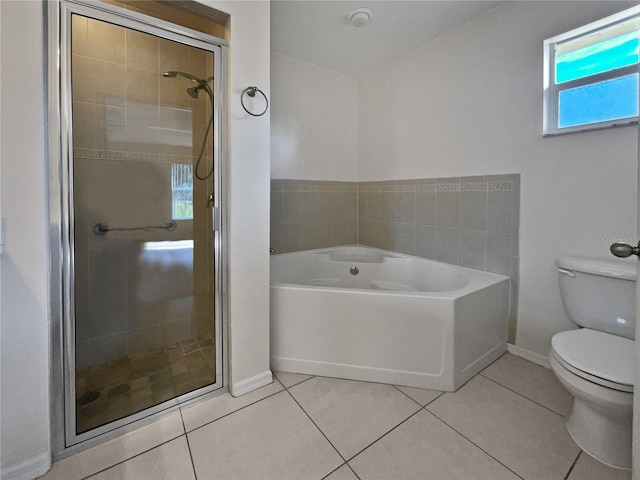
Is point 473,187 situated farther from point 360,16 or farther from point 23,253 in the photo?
point 23,253

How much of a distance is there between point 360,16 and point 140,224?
2021 mm

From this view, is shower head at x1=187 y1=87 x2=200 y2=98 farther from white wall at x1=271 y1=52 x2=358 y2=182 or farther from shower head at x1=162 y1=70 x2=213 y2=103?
white wall at x1=271 y1=52 x2=358 y2=182

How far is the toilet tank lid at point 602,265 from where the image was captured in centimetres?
139

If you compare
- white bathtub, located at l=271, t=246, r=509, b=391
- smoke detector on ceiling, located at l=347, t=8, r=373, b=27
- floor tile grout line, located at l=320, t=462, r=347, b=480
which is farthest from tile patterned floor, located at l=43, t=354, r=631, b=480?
smoke detector on ceiling, located at l=347, t=8, r=373, b=27

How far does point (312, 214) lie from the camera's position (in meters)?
2.92

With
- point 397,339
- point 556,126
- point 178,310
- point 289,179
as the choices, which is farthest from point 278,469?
point 556,126

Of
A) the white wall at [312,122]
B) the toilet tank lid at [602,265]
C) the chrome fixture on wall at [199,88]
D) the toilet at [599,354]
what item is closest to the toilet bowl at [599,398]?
the toilet at [599,354]

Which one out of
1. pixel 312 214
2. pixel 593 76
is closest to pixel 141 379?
pixel 312 214

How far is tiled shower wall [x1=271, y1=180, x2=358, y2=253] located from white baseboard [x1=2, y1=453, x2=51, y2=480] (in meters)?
1.87

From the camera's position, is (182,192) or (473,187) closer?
(182,192)

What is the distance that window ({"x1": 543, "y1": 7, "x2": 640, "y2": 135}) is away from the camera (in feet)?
5.07

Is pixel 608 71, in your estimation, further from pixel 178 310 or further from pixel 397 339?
pixel 178 310

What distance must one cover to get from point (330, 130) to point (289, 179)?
2.37 ft

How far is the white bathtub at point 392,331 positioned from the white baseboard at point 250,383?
0.49 ft
